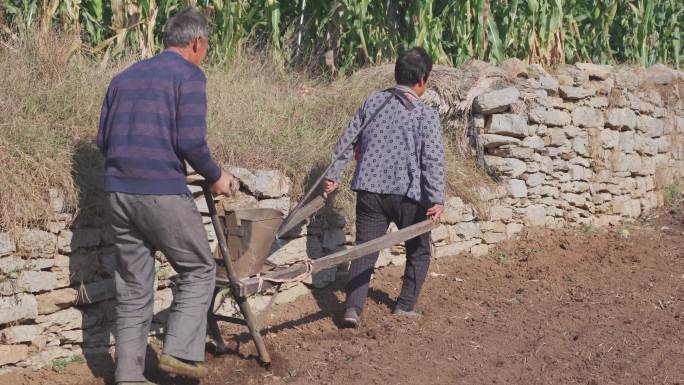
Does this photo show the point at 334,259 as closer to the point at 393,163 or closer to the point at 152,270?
the point at 393,163

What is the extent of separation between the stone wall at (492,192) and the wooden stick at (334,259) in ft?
0.74

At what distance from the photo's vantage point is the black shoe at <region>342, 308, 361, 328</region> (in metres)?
Result: 5.95

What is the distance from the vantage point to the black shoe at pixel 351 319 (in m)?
5.95

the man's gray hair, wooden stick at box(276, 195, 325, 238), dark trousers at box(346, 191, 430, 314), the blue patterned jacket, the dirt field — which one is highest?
the man's gray hair

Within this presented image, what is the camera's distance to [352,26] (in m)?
9.66

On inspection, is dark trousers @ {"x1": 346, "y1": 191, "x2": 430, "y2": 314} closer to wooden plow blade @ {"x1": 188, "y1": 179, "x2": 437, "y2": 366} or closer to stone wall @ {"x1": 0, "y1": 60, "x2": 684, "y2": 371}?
stone wall @ {"x1": 0, "y1": 60, "x2": 684, "y2": 371}

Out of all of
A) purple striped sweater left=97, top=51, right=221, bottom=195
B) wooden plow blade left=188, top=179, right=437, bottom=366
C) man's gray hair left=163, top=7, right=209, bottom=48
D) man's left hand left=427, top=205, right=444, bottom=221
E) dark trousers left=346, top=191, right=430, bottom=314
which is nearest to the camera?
purple striped sweater left=97, top=51, right=221, bottom=195

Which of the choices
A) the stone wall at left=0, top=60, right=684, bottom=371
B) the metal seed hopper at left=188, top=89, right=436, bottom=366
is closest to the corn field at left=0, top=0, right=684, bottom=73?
the stone wall at left=0, top=60, right=684, bottom=371

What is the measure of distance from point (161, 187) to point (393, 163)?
191 centimetres

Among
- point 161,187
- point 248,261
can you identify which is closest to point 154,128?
point 161,187

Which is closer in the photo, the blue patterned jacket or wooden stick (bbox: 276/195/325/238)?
wooden stick (bbox: 276/195/325/238)

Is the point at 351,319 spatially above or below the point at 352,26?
below

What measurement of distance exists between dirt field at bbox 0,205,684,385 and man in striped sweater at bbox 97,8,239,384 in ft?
1.68

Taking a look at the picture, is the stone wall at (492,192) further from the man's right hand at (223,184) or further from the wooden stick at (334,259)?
the man's right hand at (223,184)
